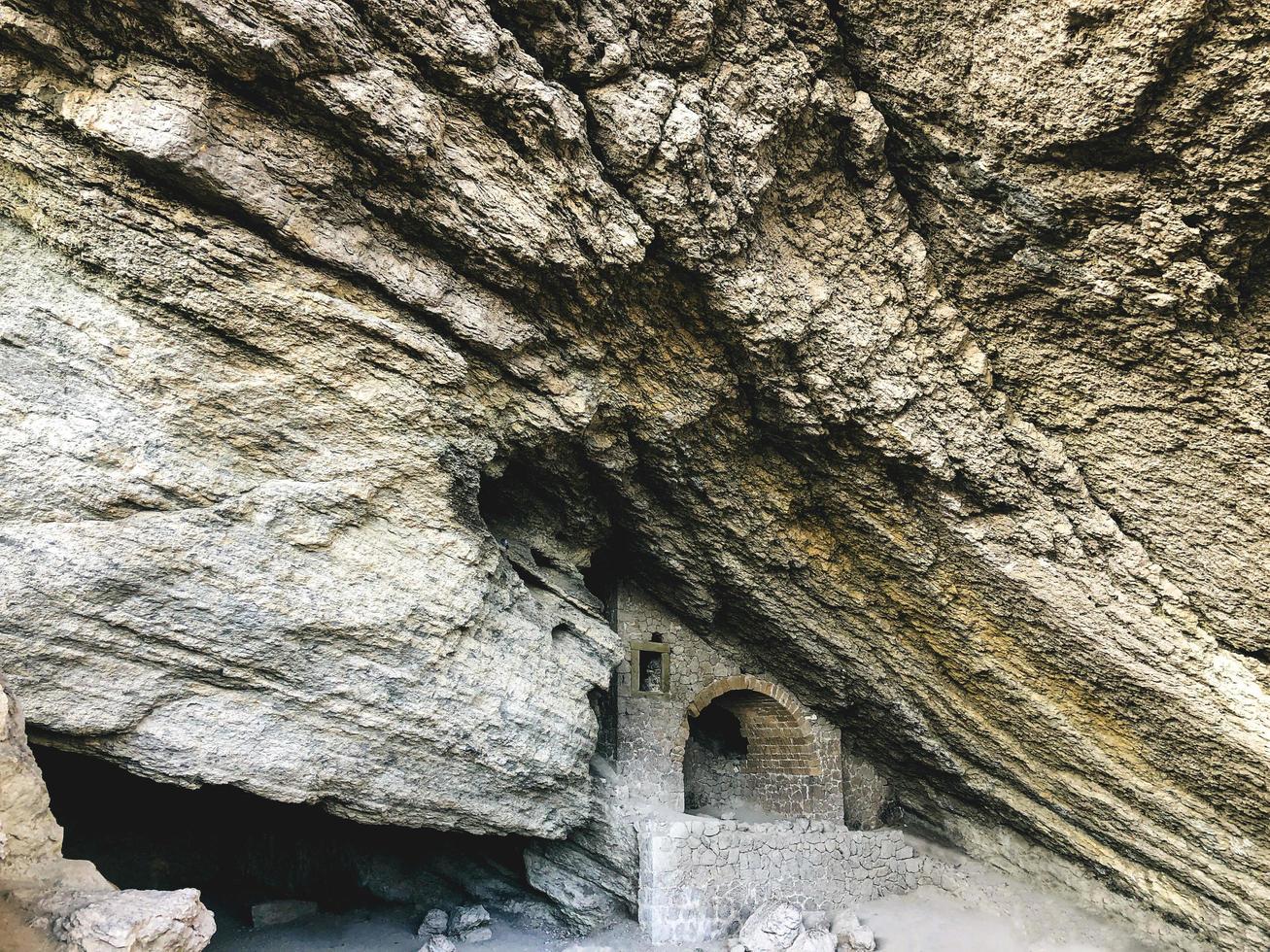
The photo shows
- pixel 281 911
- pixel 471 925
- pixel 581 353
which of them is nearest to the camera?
pixel 581 353

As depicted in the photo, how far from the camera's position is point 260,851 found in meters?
9.70

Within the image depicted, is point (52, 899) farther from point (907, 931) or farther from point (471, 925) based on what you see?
point (907, 931)

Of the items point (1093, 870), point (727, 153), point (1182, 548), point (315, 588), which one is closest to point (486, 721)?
point (315, 588)

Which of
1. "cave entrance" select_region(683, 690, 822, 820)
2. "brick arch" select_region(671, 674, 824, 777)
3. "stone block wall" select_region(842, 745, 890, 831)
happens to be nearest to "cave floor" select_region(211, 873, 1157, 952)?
"stone block wall" select_region(842, 745, 890, 831)

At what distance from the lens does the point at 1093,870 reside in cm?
809

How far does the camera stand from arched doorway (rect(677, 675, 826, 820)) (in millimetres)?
9766

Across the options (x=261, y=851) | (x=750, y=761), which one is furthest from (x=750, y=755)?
(x=261, y=851)

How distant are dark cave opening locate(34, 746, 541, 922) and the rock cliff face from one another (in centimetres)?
283

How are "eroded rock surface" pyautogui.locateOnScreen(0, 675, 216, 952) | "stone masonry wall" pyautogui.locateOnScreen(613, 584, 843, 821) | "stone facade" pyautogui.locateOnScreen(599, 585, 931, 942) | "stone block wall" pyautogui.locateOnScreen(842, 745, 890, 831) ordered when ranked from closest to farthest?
"eroded rock surface" pyautogui.locateOnScreen(0, 675, 216, 952) < "stone facade" pyautogui.locateOnScreen(599, 585, 931, 942) < "stone masonry wall" pyautogui.locateOnScreen(613, 584, 843, 821) < "stone block wall" pyautogui.locateOnScreen(842, 745, 890, 831)

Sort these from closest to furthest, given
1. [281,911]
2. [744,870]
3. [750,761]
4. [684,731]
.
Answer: [744,870] → [281,911] → [684,731] → [750,761]

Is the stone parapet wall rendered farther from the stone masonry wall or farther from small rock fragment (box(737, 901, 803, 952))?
the stone masonry wall

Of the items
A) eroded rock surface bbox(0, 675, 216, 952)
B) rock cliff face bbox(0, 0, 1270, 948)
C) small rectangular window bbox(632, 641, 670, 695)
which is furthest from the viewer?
small rectangular window bbox(632, 641, 670, 695)

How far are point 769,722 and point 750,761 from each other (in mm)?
665

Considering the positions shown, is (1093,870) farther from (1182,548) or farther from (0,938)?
(0,938)
